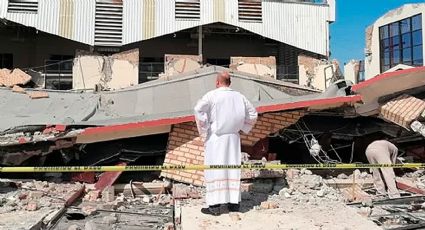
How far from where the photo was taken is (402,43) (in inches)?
1097

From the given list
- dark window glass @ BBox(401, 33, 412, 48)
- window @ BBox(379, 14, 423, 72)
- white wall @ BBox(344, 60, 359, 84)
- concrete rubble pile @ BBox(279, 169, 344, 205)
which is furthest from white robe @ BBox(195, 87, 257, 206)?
dark window glass @ BBox(401, 33, 412, 48)

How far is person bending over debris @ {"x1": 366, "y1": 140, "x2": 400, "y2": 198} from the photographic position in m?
6.88

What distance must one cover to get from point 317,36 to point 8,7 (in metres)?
13.9

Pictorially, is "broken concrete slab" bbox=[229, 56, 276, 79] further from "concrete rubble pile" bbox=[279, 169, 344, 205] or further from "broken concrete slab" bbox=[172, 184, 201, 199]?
"broken concrete slab" bbox=[172, 184, 201, 199]

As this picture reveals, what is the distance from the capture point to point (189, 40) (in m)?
22.8

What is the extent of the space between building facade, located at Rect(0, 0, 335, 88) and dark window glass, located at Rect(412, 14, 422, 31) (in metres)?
7.26

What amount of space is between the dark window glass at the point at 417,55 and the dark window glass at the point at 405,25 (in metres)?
1.44

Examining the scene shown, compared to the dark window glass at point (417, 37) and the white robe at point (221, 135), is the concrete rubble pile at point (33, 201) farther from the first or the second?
the dark window glass at point (417, 37)

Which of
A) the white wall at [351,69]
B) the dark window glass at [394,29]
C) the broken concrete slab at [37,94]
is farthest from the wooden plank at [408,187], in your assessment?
the dark window glass at [394,29]

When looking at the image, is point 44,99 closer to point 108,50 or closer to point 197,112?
point 197,112

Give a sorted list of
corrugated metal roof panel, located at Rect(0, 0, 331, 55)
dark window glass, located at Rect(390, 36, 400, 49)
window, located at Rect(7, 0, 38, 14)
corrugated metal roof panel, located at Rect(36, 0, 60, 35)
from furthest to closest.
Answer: dark window glass, located at Rect(390, 36, 400, 49)
corrugated metal roof panel, located at Rect(0, 0, 331, 55)
corrugated metal roof panel, located at Rect(36, 0, 60, 35)
window, located at Rect(7, 0, 38, 14)

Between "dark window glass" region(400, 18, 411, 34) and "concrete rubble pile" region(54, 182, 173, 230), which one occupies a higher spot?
"dark window glass" region(400, 18, 411, 34)

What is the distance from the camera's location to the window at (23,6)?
63.3 ft

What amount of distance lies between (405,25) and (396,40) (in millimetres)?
1181
